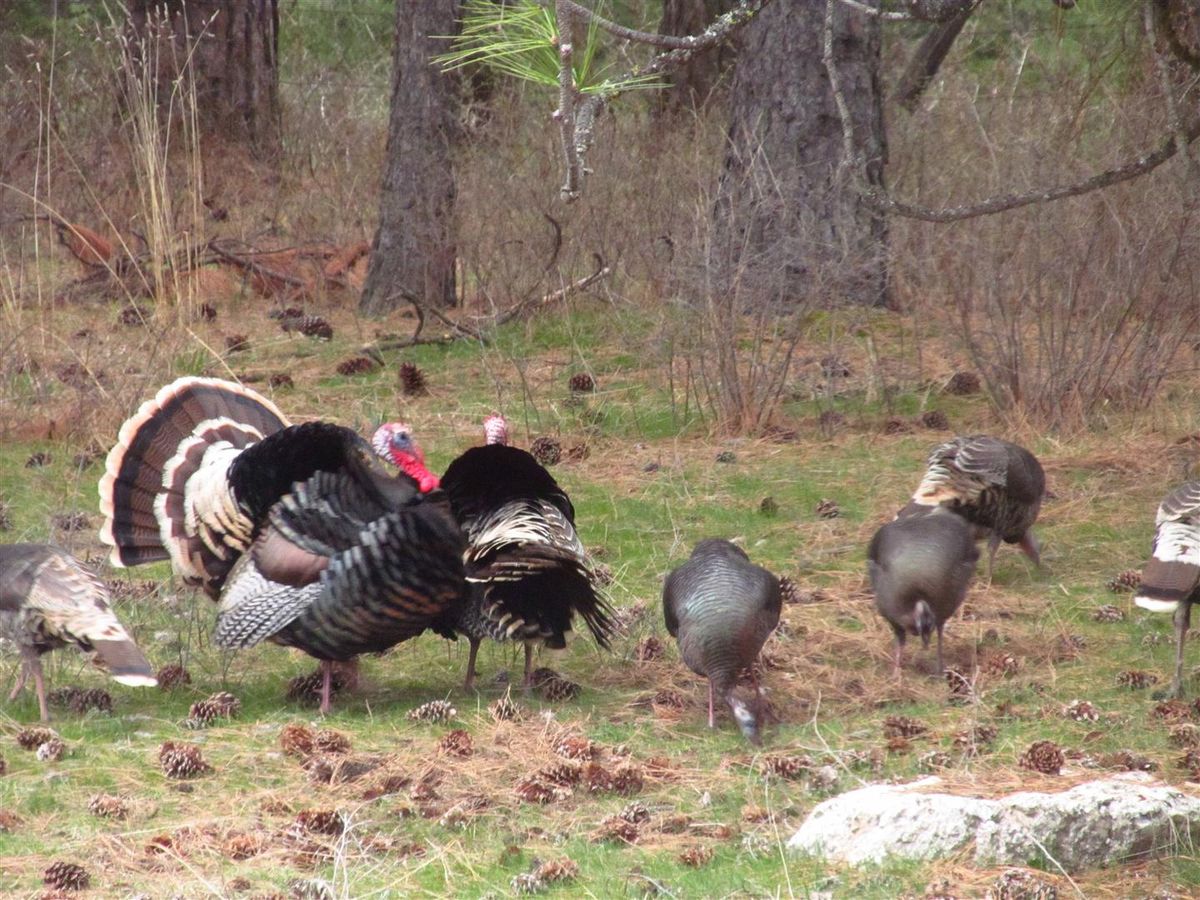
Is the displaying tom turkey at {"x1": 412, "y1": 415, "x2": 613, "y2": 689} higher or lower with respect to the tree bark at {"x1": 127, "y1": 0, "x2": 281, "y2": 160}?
lower

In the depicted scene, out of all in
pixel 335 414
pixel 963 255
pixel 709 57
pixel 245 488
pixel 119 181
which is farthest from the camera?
pixel 709 57

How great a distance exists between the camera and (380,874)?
4.18 m

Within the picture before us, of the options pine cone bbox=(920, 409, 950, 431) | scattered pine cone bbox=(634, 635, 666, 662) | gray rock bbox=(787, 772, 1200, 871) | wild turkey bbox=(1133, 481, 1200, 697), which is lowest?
scattered pine cone bbox=(634, 635, 666, 662)

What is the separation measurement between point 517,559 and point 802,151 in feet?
18.8

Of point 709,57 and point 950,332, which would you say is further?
point 709,57

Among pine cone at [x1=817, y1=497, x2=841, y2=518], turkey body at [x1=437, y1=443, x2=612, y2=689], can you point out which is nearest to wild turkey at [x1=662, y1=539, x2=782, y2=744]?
turkey body at [x1=437, y1=443, x2=612, y2=689]

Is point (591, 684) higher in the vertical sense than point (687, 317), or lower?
lower

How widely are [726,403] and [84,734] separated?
4.68 m

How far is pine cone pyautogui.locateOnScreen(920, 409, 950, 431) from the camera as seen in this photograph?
30.5 ft

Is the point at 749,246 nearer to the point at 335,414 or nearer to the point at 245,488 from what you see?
the point at 335,414

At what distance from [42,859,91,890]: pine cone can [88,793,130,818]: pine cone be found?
0.51m

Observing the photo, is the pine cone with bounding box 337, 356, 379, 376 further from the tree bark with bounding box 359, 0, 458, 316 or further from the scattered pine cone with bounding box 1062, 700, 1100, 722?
the scattered pine cone with bounding box 1062, 700, 1100, 722

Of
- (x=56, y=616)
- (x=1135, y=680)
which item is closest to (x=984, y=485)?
(x=1135, y=680)

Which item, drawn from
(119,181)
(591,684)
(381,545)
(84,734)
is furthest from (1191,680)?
(119,181)
